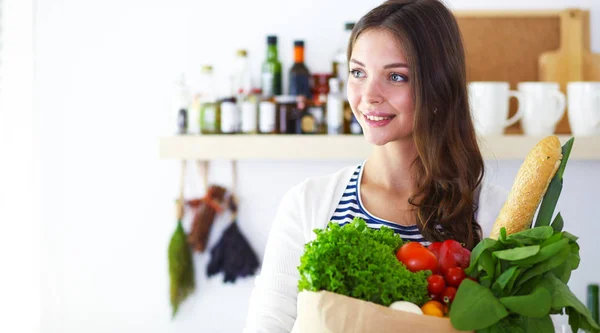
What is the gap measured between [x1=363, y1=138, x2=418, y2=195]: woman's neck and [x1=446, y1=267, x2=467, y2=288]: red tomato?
363mm

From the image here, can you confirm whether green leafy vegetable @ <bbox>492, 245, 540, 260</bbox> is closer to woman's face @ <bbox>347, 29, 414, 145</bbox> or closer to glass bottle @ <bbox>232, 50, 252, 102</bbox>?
woman's face @ <bbox>347, 29, 414, 145</bbox>

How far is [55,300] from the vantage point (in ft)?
7.08

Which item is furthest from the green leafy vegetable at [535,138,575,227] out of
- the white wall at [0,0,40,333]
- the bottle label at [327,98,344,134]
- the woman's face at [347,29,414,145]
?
the white wall at [0,0,40,333]

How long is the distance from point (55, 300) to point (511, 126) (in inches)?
56.3

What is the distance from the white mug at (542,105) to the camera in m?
1.85

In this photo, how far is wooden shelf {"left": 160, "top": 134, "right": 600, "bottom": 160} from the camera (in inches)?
74.2

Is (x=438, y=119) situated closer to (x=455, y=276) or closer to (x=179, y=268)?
(x=455, y=276)

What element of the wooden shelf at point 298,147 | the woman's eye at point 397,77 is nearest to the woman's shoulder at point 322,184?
the woman's eye at point 397,77

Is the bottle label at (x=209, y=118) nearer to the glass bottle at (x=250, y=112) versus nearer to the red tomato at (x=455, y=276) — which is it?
the glass bottle at (x=250, y=112)

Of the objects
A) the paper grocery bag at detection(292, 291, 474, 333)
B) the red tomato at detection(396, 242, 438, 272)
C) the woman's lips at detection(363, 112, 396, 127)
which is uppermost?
the woman's lips at detection(363, 112, 396, 127)

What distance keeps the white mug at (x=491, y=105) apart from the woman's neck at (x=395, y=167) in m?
0.70

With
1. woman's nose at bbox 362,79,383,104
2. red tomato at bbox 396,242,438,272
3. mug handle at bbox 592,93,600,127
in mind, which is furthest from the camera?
mug handle at bbox 592,93,600,127

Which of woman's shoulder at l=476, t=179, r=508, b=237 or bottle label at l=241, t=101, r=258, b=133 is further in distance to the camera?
bottle label at l=241, t=101, r=258, b=133

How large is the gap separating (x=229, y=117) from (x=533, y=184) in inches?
46.2
